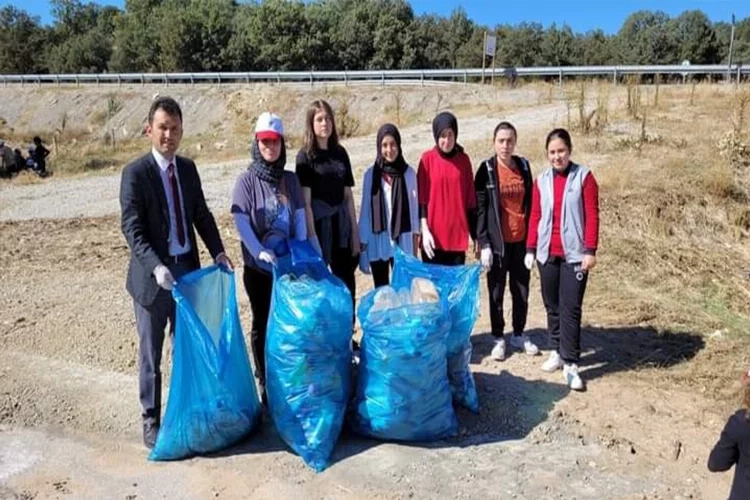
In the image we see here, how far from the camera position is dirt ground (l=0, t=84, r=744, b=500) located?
313 centimetres

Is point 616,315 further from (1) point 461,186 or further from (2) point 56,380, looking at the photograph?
(2) point 56,380

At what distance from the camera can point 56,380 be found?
4348 millimetres

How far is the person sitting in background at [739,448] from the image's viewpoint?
2.33 meters

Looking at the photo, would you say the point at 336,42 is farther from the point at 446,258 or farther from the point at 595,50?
the point at 446,258

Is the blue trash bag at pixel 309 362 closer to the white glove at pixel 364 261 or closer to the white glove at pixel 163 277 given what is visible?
the white glove at pixel 163 277

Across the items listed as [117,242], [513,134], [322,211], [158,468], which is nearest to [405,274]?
[322,211]

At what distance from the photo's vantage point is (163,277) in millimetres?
3039

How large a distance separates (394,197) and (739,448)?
2.35m

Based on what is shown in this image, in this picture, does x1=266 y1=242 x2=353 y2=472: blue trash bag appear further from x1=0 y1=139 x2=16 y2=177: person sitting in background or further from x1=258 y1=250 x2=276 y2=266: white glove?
x1=0 y1=139 x2=16 y2=177: person sitting in background

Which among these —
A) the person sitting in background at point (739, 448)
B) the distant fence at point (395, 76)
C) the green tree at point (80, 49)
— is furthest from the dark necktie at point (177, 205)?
the green tree at point (80, 49)

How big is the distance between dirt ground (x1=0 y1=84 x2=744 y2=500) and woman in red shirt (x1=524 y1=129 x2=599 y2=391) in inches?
13.8

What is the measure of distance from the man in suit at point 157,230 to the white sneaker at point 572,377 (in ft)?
6.83

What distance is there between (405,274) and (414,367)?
2.16 ft

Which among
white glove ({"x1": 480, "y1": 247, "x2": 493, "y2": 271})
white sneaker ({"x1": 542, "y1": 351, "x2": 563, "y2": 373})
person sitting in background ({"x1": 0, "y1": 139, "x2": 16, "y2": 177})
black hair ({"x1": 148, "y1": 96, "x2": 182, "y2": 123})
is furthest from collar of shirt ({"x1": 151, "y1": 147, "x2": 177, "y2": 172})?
person sitting in background ({"x1": 0, "y1": 139, "x2": 16, "y2": 177})
